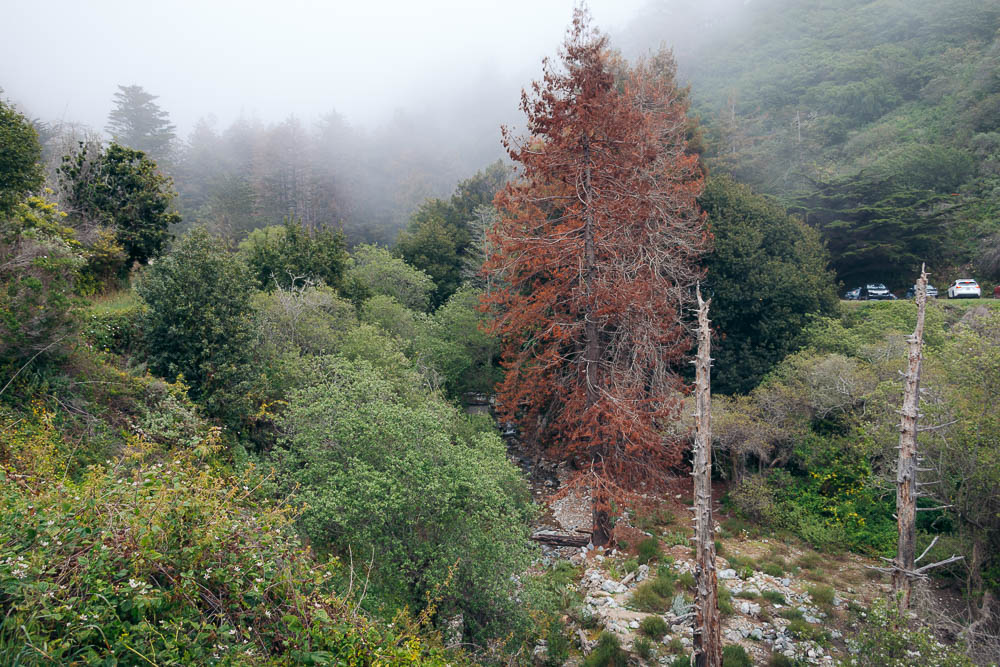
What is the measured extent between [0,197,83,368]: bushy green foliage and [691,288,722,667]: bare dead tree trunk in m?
11.4

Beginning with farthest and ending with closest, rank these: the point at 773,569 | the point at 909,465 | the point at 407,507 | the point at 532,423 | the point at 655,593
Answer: the point at 532,423 → the point at 773,569 → the point at 655,593 → the point at 909,465 → the point at 407,507

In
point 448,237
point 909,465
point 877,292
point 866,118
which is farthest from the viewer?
point 866,118

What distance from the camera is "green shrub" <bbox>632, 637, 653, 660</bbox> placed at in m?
8.74

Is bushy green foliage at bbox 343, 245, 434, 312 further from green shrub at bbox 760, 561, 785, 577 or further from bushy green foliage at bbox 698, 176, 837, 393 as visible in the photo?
green shrub at bbox 760, 561, 785, 577

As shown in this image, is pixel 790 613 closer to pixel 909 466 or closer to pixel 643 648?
pixel 643 648

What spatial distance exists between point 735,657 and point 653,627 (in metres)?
1.49

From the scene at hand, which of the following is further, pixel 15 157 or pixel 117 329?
pixel 117 329

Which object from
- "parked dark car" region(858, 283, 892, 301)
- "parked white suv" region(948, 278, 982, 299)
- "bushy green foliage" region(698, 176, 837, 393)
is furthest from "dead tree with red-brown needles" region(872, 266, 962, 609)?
"parked dark car" region(858, 283, 892, 301)

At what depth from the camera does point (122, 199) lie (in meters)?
15.4

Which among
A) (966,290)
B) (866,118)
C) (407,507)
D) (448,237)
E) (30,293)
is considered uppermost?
(866,118)

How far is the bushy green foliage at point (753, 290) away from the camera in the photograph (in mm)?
18000

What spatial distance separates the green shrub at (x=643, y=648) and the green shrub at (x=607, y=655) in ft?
0.88

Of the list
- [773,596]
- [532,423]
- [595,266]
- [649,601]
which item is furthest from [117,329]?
[773,596]

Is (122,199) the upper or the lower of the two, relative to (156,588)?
upper
